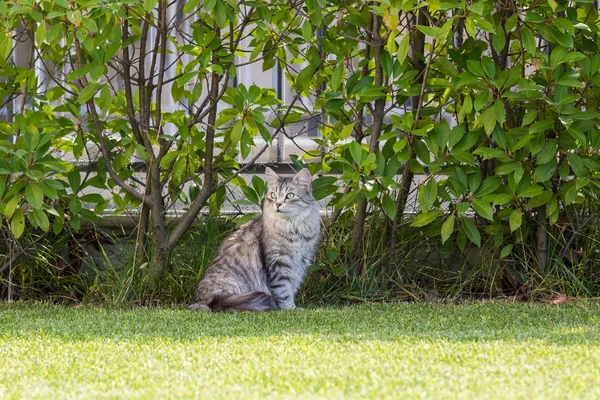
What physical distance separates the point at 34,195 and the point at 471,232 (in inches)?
88.0

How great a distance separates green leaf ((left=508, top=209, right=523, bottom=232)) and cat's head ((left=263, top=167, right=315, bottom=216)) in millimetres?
1102

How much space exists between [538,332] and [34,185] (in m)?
2.54

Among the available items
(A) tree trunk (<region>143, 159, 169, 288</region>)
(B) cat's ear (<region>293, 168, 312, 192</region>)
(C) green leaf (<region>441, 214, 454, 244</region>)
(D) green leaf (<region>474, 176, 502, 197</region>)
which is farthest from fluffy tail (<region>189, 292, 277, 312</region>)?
(D) green leaf (<region>474, 176, 502, 197</region>)

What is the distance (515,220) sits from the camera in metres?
4.41

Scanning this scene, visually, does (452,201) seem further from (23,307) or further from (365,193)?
(23,307)

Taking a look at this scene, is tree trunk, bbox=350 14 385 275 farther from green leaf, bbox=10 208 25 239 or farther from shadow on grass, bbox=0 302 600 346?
green leaf, bbox=10 208 25 239

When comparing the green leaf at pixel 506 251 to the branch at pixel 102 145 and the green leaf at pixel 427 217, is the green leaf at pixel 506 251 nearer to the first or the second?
the green leaf at pixel 427 217

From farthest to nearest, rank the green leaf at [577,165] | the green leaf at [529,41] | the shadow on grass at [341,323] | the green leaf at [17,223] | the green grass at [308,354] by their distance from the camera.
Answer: the green leaf at [17,223] < the green leaf at [577,165] < the green leaf at [529,41] < the shadow on grass at [341,323] < the green grass at [308,354]

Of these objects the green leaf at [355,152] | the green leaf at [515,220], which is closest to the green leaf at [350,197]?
the green leaf at [355,152]

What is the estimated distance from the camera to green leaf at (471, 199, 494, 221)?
4.27 m

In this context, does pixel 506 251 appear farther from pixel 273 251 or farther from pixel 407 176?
pixel 273 251

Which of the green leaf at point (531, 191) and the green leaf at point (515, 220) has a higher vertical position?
the green leaf at point (531, 191)

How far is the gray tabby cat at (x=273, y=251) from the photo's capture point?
14.8 feet

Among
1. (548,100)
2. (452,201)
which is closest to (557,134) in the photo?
(548,100)
